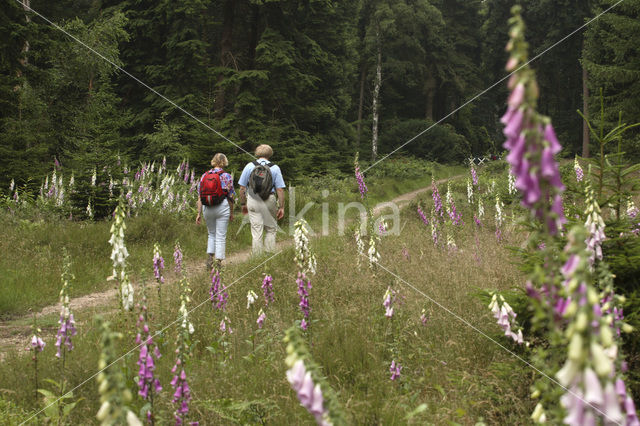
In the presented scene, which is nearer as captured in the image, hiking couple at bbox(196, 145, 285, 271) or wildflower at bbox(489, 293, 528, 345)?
wildflower at bbox(489, 293, 528, 345)

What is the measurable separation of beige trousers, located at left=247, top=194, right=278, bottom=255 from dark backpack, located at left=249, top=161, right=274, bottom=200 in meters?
0.16

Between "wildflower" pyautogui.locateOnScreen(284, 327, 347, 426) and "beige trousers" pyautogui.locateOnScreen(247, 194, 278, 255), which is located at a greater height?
"beige trousers" pyautogui.locateOnScreen(247, 194, 278, 255)

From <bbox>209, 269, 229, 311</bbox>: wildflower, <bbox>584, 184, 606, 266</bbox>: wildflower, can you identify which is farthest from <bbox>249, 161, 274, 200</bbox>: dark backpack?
<bbox>584, 184, 606, 266</bbox>: wildflower

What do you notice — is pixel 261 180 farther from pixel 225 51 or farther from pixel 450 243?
pixel 225 51

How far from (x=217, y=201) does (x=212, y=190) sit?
21cm

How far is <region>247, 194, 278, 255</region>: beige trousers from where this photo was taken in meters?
8.48

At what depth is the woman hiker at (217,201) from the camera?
7855mm

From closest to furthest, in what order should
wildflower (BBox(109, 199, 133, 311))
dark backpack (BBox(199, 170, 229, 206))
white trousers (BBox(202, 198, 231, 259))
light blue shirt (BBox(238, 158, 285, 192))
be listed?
1. wildflower (BBox(109, 199, 133, 311))
2. dark backpack (BBox(199, 170, 229, 206))
3. white trousers (BBox(202, 198, 231, 259))
4. light blue shirt (BBox(238, 158, 285, 192))

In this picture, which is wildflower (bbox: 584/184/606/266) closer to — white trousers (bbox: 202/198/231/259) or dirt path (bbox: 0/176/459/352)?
dirt path (bbox: 0/176/459/352)

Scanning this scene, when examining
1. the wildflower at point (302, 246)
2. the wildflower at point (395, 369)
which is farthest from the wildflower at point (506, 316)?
the wildflower at point (302, 246)

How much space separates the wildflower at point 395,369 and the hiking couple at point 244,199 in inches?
175

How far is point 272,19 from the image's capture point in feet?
70.3

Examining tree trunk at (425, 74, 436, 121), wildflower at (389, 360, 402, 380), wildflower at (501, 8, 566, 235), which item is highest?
tree trunk at (425, 74, 436, 121)

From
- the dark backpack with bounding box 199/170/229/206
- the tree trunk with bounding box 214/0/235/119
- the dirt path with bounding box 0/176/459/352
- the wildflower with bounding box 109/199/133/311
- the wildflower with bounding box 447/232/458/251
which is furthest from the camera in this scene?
the tree trunk with bounding box 214/0/235/119
